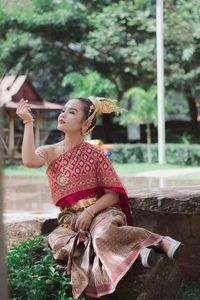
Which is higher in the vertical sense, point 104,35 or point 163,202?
point 104,35

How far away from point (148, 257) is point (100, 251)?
8.8 inches

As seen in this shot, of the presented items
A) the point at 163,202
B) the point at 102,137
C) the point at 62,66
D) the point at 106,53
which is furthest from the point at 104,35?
the point at 163,202

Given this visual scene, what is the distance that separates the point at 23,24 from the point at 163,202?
18.5 m

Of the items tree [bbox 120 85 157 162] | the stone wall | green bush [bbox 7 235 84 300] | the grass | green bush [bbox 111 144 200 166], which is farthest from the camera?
tree [bbox 120 85 157 162]

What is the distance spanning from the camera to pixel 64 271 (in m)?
2.60

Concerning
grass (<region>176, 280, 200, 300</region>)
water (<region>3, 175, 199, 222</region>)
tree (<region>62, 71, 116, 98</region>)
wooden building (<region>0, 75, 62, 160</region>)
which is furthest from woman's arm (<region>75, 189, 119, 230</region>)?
tree (<region>62, 71, 116, 98</region>)

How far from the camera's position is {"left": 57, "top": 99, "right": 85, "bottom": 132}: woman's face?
2.69 metres

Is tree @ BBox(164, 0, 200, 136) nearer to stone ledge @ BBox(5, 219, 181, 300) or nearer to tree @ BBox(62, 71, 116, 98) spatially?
tree @ BBox(62, 71, 116, 98)

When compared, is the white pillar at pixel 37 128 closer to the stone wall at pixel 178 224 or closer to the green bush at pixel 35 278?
the stone wall at pixel 178 224

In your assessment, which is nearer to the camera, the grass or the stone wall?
the grass

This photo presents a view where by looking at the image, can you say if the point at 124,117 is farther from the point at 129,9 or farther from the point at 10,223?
the point at 10,223

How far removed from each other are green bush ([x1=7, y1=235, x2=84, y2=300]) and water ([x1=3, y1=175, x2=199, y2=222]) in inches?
156

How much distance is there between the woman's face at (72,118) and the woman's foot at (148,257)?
72cm

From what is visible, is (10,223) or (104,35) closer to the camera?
(10,223)
